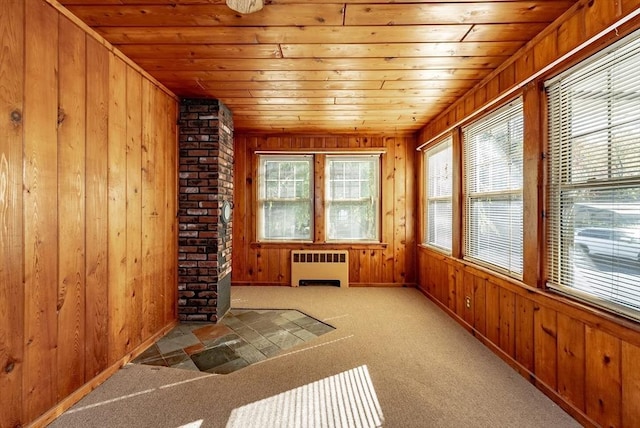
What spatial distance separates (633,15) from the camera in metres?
1.34

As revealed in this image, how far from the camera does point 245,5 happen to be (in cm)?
160

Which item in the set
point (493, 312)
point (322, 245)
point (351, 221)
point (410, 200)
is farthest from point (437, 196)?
point (322, 245)

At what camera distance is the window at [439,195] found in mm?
3459

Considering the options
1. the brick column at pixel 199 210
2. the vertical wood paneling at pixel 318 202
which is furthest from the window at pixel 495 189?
the brick column at pixel 199 210

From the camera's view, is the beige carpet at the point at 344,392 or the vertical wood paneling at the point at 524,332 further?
the vertical wood paneling at the point at 524,332

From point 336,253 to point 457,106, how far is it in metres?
→ 2.56

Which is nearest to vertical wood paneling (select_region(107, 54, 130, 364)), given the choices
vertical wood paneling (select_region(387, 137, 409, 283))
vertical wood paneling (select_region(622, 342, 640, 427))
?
vertical wood paneling (select_region(622, 342, 640, 427))

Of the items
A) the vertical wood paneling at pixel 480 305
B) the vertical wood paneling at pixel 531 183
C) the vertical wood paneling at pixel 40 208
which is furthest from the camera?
the vertical wood paneling at pixel 480 305

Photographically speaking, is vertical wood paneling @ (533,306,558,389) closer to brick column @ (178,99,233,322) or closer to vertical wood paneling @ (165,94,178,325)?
brick column @ (178,99,233,322)

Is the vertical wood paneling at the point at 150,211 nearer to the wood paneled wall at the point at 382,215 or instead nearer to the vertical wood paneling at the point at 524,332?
the wood paneled wall at the point at 382,215

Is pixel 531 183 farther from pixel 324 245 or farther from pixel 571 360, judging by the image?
pixel 324 245

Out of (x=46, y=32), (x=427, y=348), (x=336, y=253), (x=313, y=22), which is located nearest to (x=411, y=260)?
(x=336, y=253)

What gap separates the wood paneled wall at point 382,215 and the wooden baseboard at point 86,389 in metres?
2.08

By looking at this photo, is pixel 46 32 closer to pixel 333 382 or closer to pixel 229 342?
pixel 229 342
